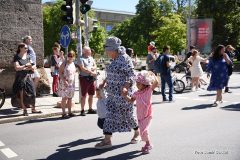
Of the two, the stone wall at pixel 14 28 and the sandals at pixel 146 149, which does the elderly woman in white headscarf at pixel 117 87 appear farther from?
the stone wall at pixel 14 28

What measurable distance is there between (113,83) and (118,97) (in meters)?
0.25

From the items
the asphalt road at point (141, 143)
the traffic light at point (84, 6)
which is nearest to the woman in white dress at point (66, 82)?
the asphalt road at point (141, 143)

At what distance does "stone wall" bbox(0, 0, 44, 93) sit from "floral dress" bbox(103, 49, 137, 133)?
22.7ft

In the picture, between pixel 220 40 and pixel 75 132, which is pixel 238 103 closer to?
pixel 75 132

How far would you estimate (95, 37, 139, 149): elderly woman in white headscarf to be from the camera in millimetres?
6215

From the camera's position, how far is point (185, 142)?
6.68 metres

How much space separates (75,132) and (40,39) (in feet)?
20.6

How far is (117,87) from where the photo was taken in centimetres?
626

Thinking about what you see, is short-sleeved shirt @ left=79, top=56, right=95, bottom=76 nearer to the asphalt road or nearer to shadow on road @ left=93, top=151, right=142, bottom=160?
the asphalt road

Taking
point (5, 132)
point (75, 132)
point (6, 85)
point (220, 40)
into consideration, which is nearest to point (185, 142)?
point (75, 132)

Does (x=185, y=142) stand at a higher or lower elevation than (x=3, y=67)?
lower

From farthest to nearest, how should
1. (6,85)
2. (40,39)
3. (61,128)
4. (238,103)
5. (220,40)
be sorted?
(220,40) < (40,39) < (6,85) < (238,103) < (61,128)

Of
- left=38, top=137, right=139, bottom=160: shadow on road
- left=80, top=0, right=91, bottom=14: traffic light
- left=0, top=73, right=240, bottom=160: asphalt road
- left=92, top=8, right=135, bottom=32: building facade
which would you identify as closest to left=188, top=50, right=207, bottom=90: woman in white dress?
left=0, top=73, right=240, bottom=160: asphalt road

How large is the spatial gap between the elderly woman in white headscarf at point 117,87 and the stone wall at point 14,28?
6.92 metres
